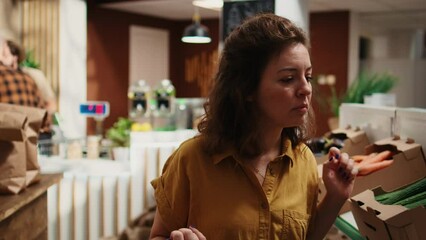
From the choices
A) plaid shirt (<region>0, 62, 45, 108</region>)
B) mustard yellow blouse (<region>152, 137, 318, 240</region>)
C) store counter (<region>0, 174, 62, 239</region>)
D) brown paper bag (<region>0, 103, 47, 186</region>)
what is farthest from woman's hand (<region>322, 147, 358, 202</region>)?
plaid shirt (<region>0, 62, 45, 108</region>)

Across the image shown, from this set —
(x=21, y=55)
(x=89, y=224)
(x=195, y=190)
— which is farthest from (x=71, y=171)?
(x=195, y=190)

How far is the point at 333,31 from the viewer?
8695 millimetres

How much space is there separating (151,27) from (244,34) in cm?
869

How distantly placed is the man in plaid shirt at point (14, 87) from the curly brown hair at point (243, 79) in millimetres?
2668

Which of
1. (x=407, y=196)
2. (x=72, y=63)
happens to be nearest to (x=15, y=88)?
(x=407, y=196)

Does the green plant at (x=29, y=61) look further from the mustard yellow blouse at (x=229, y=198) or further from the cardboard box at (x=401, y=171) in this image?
the mustard yellow blouse at (x=229, y=198)

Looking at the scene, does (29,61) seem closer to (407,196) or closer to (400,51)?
(400,51)

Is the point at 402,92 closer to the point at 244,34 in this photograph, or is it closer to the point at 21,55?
the point at 21,55

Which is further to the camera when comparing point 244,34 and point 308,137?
point 308,137

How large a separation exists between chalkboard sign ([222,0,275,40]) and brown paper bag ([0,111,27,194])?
60.0 inches

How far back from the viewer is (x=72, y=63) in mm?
7871

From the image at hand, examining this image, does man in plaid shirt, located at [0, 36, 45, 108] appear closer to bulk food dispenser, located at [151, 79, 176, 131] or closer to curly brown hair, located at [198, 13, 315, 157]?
bulk food dispenser, located at [151, 79, 176, 131]

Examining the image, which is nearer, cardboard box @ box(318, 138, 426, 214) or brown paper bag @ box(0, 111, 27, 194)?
brown paper bag @ box(0, 111, 27, 194)

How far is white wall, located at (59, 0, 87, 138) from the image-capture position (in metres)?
7.72
